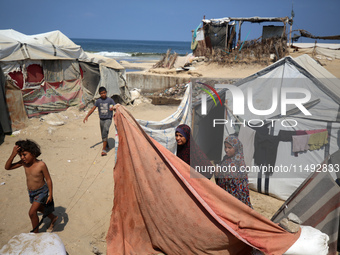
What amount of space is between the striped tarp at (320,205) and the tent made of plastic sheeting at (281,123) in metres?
1.54

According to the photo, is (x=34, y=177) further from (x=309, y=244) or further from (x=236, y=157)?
(x=309, y=244)

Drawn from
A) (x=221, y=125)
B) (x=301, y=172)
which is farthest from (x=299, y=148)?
(x=221, y=125)

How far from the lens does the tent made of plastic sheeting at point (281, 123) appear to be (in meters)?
4.37

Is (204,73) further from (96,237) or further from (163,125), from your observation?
(96,237)

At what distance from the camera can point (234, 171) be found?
3076 millimetres

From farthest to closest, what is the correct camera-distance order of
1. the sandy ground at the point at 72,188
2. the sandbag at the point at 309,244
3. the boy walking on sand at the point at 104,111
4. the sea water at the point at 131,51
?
the sea water at the point at 131,51 < the boy walking on sand at the point at 104,111 < the sandy ground at the point at 72,188 < the sandbag at the point at 309,244

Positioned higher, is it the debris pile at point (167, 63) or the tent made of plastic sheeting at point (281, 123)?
the debris pile at point (167, 63)

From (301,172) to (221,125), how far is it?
1.65 metres

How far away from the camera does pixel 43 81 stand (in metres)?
8.77

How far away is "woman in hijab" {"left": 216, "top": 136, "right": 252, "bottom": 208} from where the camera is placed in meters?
3.08

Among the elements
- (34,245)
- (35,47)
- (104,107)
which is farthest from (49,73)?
(34,245)

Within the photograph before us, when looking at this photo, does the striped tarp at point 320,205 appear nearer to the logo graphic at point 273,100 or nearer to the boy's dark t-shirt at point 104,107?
the logo graphic at point 273,100

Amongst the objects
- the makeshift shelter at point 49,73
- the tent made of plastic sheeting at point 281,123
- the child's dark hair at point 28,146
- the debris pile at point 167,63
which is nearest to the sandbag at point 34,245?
the child's dark hair at point 28,146

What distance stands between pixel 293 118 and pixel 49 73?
25.4 feet
